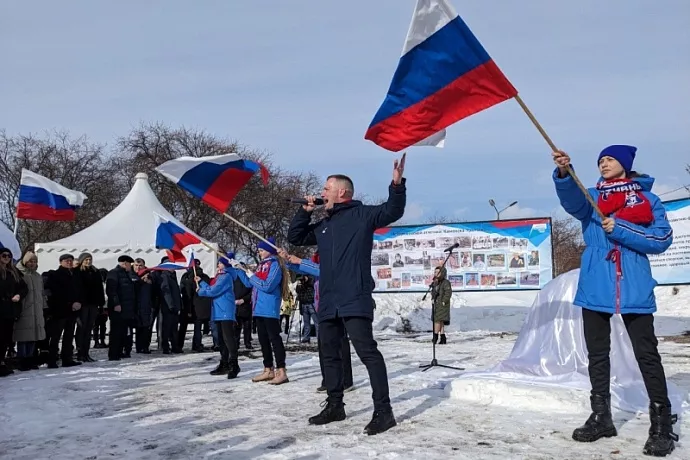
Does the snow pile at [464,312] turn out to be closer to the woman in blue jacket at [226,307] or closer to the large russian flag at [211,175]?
the woman in blue jacket at [226,307]

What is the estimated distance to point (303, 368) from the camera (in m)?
9.93

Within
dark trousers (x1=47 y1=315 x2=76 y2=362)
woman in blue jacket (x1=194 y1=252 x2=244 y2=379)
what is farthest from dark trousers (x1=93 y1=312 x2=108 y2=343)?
woman in blue jacket (x1=194 y1=252 x2=244 y2=379)

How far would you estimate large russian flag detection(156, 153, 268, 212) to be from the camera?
8.84 meters

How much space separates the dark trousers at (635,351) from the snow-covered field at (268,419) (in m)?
0.41

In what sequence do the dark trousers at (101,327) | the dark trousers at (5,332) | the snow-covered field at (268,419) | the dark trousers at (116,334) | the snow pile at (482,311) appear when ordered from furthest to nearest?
the snow pile at (482,311) → the dark trousers at (101,327) → the dark trousers at (116,334) → the dark trousers at (5,332) → the snow-covered field at (268,419)

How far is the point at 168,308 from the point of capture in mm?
13070

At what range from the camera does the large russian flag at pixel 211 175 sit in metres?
8.84

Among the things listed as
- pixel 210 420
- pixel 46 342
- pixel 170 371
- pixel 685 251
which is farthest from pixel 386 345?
→ pixel 685 251

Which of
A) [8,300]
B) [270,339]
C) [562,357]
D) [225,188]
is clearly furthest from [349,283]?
[8,300]

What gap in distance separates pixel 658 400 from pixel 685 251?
53.8ft

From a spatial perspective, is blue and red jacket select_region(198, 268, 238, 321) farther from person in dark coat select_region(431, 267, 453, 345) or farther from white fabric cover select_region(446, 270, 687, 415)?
person in dark coat select_region(431, 267, 453, 345)

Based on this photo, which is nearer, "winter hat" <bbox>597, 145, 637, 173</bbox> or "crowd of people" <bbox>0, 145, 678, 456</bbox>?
"crowd of people" <bbox>0, 145, 678, 456</bbox>

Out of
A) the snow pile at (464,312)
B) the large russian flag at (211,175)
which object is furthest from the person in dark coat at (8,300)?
the snow pile at (464,312)

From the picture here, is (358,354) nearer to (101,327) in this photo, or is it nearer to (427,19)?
(427,19)
